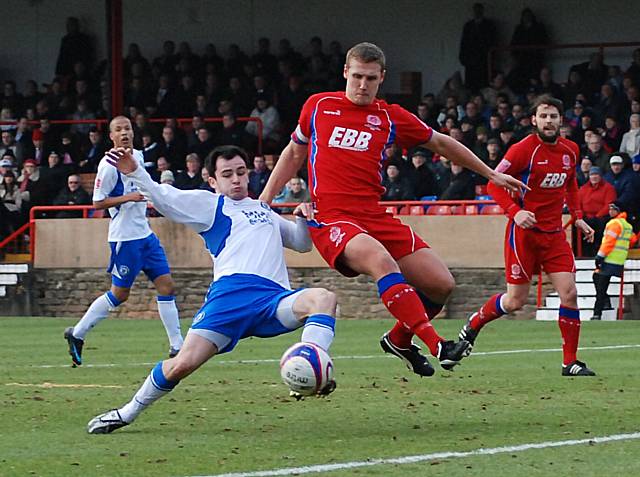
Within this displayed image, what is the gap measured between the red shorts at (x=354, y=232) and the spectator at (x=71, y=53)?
2519cm

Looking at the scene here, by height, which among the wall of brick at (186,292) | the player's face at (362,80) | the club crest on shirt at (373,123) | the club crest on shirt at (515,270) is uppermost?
the player's face at (362,80)

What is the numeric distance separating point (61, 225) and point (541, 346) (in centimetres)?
1298

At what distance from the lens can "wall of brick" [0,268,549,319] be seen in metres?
24.1

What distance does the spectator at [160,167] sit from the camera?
27109 millimetres

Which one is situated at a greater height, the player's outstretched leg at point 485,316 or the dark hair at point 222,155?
the dark hair at point 222,155

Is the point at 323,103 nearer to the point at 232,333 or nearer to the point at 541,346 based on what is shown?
the point at 232,333

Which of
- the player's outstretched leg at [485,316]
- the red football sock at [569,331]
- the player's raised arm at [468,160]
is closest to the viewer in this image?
the player's raised arm at [468,160]

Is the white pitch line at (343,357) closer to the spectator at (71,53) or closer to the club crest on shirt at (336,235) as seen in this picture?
the club crest on shirt at (336,235)

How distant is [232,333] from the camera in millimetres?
8633

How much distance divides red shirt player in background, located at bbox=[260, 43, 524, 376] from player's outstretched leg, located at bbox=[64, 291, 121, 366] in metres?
4.65

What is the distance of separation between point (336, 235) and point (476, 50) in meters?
20.5

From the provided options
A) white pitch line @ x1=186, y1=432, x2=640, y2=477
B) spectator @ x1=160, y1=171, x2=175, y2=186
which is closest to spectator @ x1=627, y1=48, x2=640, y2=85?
spectator @ x1=160, y1=171, x2=175, y2=186

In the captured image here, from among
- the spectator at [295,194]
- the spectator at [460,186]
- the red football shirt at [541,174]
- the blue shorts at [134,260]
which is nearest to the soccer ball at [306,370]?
the red football shirt at [541,174]

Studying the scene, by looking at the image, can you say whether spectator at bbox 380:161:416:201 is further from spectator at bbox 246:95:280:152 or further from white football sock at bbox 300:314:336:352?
white football sock at bbox 300:314:336:352
